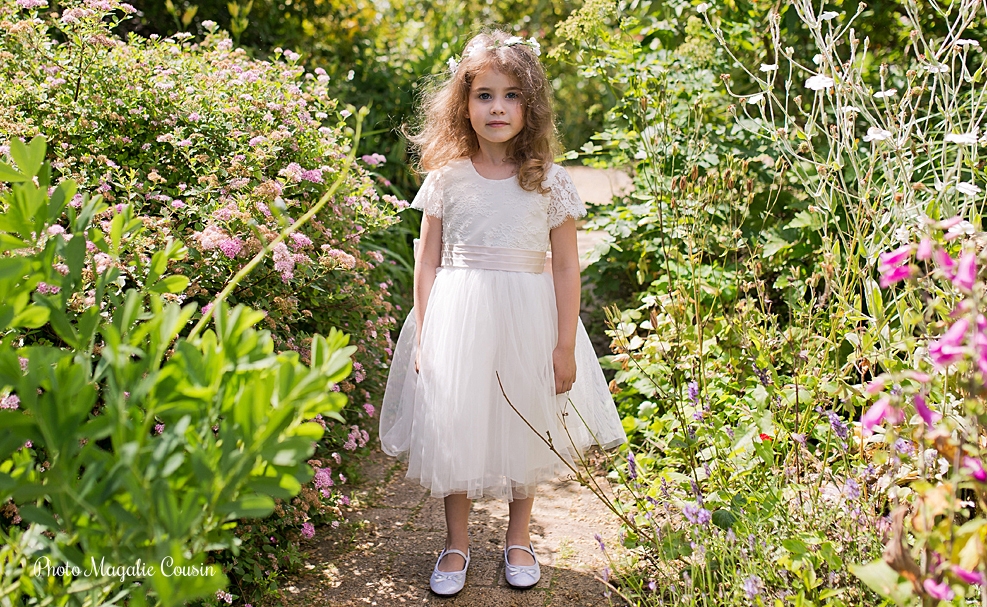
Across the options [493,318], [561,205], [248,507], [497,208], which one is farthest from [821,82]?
[248,507]

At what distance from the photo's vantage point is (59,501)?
875 millimetres

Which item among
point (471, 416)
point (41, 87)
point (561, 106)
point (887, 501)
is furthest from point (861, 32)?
point (561, 106)

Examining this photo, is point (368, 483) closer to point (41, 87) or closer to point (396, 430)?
point (396, 430)

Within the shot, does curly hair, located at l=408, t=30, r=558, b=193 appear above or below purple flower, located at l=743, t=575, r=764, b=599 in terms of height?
above

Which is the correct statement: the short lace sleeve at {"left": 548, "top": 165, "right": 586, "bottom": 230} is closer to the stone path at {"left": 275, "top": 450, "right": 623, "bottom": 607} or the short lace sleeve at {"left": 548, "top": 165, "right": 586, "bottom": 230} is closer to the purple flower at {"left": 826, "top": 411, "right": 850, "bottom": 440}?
the purple flower at {"left": 826, "top": 411, "right": 850, "bottom": 440}

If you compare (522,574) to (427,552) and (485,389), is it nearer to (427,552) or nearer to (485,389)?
(427,552)

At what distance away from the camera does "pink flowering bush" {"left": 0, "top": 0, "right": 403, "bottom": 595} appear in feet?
6.97

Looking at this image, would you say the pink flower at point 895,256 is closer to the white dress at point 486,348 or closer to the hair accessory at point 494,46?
the white dress at point 486,348

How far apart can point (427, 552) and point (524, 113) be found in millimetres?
1331

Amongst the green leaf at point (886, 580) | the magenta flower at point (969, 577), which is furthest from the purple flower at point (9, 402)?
the magenta flower at point (969, 577)

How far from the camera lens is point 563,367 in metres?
2.21

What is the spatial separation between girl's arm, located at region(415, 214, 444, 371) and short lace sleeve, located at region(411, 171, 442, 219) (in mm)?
18

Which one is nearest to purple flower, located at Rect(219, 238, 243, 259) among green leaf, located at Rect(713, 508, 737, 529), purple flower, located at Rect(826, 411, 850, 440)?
green leaf, located at Rect(713, 508, 737, 529)

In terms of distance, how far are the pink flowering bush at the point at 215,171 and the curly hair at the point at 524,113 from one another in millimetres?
331
